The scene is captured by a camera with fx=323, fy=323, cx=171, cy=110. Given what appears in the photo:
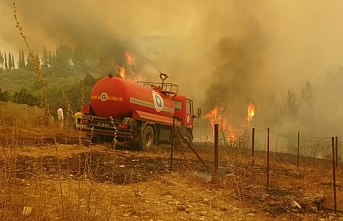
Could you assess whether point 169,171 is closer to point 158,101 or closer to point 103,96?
point 103,96

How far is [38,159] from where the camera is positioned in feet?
26.3

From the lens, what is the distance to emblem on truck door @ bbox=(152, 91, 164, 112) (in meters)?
14.2

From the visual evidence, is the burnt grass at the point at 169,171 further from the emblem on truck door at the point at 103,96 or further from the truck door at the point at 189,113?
the truck door at the point at 189,113

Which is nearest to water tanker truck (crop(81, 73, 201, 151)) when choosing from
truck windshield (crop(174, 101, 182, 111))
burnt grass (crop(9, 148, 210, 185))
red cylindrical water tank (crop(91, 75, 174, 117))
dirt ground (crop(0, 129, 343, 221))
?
red cylindrical water tank (crop(91, 75, 174, 117))

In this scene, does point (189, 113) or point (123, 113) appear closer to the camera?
point (123, 113)

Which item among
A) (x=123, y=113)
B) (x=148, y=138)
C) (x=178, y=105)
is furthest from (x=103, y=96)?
(x=178, y=105)

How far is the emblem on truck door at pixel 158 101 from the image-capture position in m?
14.2

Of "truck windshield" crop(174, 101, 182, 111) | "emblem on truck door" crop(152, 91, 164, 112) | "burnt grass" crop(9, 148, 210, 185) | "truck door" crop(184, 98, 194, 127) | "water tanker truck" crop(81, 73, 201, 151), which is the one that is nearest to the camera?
"burnt grass" crop(9, 148, 210, 185)

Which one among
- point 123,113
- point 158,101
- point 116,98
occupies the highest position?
point 158,101

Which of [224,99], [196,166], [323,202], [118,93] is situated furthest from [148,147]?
[224,99]

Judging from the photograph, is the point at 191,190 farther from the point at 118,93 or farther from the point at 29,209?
the point at 118,93

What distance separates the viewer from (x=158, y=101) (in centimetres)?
1445

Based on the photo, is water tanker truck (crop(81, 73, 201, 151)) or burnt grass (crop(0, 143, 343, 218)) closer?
burnt grass (crop(0, 143, 343, 218))

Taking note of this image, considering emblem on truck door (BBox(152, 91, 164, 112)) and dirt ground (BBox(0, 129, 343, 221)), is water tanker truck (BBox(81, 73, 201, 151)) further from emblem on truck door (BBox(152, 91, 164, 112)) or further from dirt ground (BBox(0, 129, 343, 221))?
dirt ground (BBox(0, 129, 343, 221))
